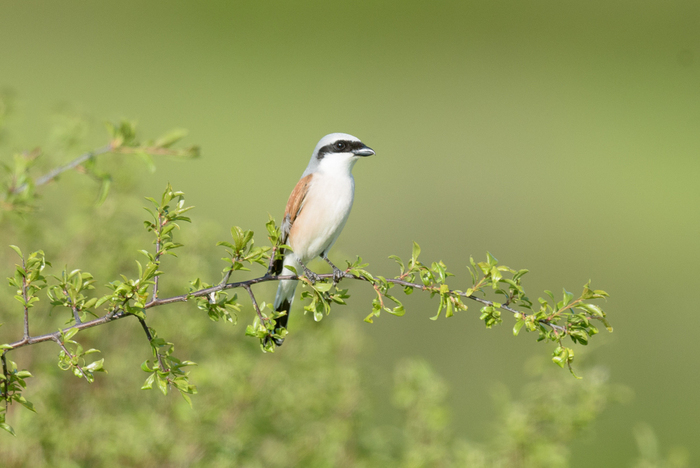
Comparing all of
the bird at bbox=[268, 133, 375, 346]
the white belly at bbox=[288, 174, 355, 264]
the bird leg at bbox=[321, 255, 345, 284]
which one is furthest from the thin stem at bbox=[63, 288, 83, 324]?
the white belly at bbox=[288, 174, 355, 264]

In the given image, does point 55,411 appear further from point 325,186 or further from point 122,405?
point 325,186

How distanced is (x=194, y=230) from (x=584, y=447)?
6.02 metres

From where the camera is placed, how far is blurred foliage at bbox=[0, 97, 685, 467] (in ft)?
8.57

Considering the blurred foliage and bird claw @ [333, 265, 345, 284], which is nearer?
bird claw @ [333, 265, 345, 284]

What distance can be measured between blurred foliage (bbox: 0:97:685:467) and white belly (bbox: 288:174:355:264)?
0.42 metres

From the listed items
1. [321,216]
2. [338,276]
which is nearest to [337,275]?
[338,276]

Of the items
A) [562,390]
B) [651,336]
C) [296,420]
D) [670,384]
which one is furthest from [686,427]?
[296,420]

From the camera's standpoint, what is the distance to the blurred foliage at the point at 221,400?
2.61m

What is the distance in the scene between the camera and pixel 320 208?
9.40 feet

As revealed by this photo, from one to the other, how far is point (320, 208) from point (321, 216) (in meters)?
0.04

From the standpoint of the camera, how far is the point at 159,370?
4.59 feet

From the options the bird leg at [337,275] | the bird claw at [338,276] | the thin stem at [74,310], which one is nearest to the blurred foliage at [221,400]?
the bird leg at [337,275]

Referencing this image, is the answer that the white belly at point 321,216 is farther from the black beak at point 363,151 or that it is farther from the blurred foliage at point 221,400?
the blurred foliage at point 221,400

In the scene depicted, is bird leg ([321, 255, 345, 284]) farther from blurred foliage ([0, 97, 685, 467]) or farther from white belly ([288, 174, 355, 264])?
blurred foliage ([0, 97, 685, 467])
